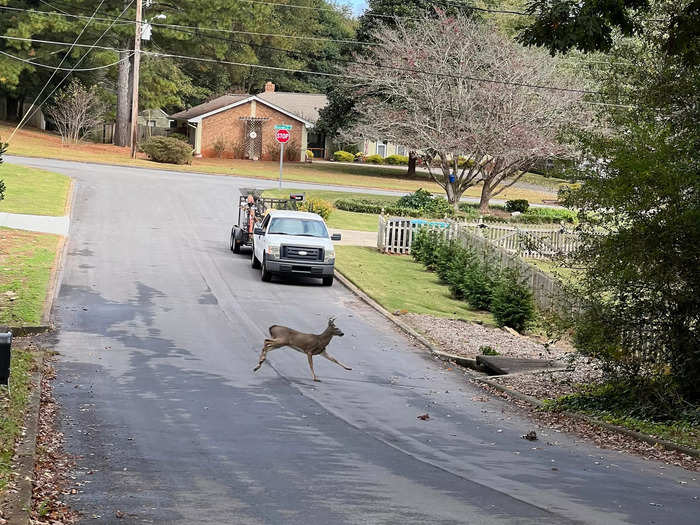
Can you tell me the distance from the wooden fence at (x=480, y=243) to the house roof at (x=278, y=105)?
Result: 38.9 meters

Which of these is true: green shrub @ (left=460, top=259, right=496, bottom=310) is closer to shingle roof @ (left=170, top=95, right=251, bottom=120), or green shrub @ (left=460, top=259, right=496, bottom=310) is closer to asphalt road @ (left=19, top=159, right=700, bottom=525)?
asphalt road @ (left=19, top=159, right=700, bottom=525)

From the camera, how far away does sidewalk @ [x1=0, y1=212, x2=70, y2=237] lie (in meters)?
32.0

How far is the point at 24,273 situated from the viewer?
79.9 feet

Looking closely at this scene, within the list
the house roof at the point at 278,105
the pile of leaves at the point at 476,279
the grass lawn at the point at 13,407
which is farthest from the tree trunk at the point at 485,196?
the grass lawn at the point at 13,407

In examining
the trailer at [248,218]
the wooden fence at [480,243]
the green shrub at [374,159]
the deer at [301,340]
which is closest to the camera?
the deer at [301,340]

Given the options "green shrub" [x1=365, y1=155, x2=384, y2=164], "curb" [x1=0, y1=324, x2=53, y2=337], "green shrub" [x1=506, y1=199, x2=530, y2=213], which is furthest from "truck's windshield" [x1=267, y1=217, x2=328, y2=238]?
"green shrub" [x1=365, y1=155, x2=384, y2=164]

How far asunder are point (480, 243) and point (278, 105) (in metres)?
52.2

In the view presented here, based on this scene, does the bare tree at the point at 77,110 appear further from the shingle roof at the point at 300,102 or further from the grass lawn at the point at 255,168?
the shingle roof at the point at 300,102

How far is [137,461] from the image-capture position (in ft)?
36.3

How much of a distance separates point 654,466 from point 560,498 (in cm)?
257

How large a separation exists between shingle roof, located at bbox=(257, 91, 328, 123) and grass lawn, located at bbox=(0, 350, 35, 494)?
211 ft

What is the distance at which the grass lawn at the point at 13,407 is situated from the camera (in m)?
9.95

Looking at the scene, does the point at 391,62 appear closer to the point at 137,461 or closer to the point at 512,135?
the point at 512,135

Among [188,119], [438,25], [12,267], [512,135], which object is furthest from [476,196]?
[12,267]
